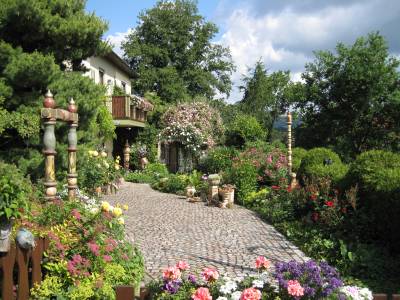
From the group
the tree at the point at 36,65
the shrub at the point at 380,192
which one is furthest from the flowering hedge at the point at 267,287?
the tree at the point at 36,65

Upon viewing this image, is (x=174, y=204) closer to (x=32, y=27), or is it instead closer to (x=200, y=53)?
(x=32, y=27)

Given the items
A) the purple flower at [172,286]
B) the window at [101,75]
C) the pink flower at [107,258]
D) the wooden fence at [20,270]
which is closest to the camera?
the purple flower at [172,286]

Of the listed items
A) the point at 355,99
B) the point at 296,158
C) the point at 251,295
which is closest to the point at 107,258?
the point at 251,295

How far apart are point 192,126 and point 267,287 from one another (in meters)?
18.3

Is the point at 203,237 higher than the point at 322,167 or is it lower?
lower

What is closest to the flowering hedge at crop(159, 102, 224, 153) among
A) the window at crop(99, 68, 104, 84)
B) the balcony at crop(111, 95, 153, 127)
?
the balcony at crop(111, 95, 153, 127)

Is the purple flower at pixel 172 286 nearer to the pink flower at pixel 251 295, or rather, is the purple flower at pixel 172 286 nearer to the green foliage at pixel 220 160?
the pink flower at pixel 251 295

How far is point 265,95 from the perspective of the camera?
35.8m

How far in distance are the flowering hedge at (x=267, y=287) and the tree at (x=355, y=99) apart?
67.5 feet

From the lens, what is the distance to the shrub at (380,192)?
672 centimetres

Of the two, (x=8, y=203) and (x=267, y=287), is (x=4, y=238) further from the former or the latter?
(x=267, y=287)

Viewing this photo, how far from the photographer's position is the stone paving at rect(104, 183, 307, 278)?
21.8 ft

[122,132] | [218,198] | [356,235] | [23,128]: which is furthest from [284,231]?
[122,132]

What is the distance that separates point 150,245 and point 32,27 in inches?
184
